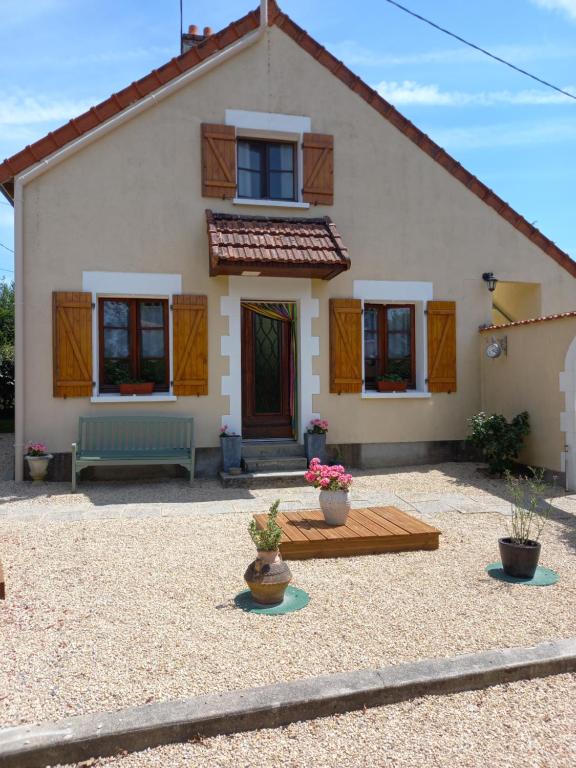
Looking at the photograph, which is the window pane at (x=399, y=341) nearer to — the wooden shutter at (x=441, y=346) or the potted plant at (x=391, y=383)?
the potted plant at (x=391, y=383)

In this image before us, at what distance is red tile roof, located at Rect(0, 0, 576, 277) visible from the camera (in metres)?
8.27

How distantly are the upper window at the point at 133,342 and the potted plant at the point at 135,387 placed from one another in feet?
0.25

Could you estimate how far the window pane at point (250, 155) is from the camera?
9.38m

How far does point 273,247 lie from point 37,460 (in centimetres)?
447

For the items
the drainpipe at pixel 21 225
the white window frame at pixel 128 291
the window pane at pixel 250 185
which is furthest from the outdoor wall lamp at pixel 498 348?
the drainpipe at pixel 21 225

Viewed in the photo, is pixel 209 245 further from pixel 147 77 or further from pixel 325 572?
pixel 325 572

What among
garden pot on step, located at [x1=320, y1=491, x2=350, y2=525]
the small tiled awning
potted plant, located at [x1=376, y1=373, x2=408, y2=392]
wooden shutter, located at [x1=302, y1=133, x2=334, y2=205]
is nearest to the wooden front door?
the small tiled awning

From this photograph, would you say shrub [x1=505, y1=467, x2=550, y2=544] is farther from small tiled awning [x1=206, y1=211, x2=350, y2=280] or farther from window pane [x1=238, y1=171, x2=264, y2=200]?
window pane [x1=238, y1=171, x2=264, y2=200]

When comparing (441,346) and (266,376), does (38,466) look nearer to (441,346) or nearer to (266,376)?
(266,376)

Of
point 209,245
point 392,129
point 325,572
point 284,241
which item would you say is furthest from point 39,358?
point 392,129

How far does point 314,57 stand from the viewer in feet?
30.8

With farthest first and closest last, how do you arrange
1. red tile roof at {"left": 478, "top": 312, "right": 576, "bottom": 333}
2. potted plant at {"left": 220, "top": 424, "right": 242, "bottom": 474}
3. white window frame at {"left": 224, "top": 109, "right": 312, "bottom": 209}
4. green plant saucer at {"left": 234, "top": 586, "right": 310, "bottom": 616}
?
1. white window frame at {"left": 224, "top": 109, "right": 312, "bottom": 209}
2. potted plant at {"left": 220, "top": 424, "right": 242, "bottom": 474}
3. red tile roof at {"left": 478, "top": 312, "right": 576, "bottom": 333}
4. green plant saucer at {"left": 234, "top": 586, "right": 310, "bottom": 616}

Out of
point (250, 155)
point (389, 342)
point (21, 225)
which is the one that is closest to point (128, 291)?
point (21, 225)

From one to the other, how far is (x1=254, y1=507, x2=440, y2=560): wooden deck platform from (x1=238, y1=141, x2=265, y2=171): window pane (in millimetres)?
6042
